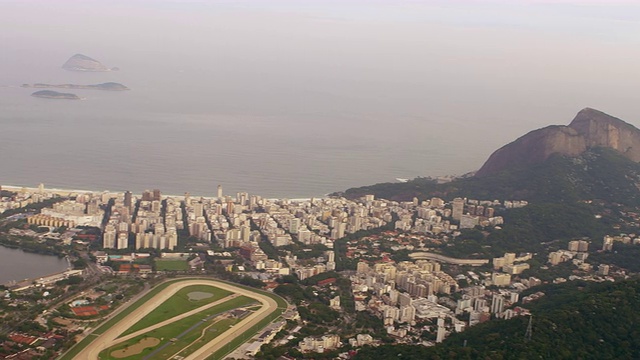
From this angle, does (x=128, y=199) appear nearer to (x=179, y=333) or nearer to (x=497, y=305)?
(x=179, y=333)

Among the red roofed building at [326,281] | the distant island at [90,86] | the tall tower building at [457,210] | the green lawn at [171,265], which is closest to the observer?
the red roofed building at [326,281]

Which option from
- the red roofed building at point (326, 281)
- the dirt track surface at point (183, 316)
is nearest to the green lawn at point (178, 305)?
the dirt track surface at point (183, 316)

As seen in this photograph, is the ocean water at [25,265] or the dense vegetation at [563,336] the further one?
the ocean water at [25,265]

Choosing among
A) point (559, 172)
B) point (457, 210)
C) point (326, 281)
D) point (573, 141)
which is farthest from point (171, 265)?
point (573, 141)

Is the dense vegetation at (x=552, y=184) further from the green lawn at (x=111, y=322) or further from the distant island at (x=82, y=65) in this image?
the distant island at (x=82, y=65)

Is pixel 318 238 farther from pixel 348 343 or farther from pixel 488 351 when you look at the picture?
pixel 488 351

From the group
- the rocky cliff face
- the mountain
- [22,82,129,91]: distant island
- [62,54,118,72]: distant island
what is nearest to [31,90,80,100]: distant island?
[22,82,129,91]: distant island

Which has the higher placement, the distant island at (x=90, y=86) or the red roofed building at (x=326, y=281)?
the distant island at (x=90, y=86)
